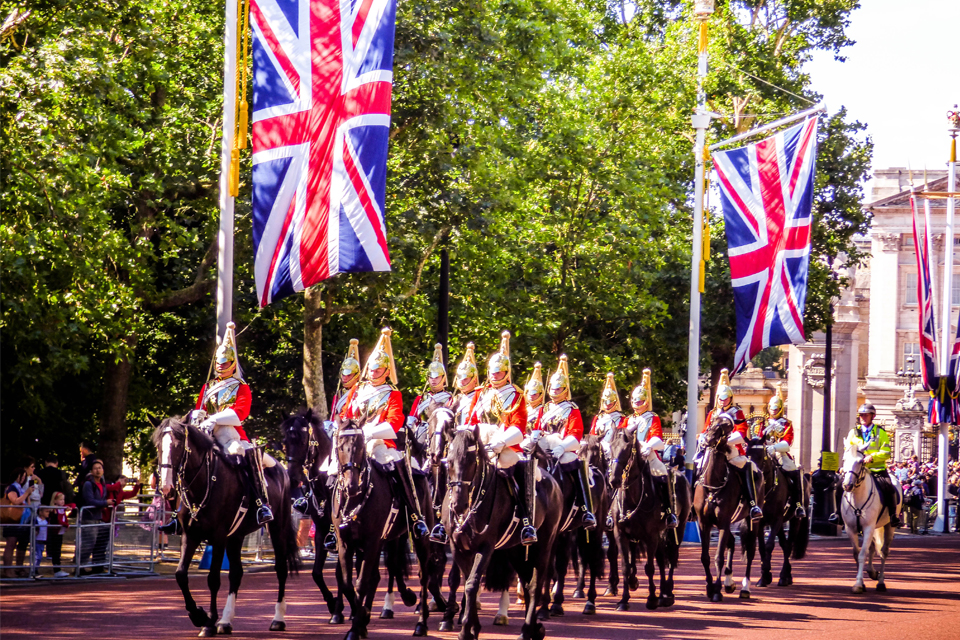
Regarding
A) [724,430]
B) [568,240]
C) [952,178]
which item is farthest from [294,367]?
[952,178]

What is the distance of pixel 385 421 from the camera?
1395cm

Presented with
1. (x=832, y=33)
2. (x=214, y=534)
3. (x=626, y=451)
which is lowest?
(x=214, y=534)

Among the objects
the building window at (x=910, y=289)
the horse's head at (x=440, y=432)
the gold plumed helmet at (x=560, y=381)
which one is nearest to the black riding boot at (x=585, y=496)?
the gold plumed helmet at (x=560, y=381)

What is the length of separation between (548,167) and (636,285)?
370 centimetres

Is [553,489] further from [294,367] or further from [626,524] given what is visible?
[294,367]

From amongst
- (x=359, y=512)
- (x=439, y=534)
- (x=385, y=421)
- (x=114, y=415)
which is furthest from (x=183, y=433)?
(x=114, y=415)

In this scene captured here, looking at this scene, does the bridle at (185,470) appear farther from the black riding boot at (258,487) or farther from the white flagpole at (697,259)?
the white flagpole at (697,259)

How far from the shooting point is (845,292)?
83.8 m

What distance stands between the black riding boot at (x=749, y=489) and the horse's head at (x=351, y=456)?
22.8ft

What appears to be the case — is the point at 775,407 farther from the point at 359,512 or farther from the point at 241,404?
the point at 241,404

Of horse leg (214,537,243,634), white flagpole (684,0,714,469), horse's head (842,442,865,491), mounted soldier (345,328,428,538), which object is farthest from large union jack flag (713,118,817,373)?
horse leg (214,537,243,634)

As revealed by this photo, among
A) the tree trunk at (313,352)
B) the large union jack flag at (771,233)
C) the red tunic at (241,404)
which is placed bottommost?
the red tunic at (241,404)

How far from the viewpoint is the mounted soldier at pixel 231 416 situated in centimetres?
1393

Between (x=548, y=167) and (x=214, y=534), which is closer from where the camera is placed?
(x=214, y=534)
